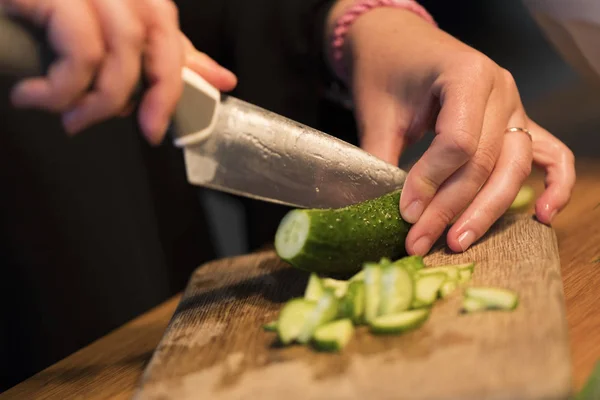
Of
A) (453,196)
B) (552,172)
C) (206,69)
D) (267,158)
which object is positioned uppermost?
(206,69)

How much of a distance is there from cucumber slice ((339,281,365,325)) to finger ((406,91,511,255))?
1.06 ft

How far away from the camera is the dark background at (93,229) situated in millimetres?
1860

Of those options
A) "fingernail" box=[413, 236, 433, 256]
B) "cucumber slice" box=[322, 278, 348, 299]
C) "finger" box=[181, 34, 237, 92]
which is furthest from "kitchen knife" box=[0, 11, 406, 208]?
"cucumber slice" box=[322, 278, 348, 299]

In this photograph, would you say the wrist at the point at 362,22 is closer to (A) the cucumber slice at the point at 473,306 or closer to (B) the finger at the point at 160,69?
(B) the finger at the point at 160,69

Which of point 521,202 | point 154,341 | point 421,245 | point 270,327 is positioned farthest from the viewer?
point 521,202

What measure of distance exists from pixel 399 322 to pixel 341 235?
0.31 m

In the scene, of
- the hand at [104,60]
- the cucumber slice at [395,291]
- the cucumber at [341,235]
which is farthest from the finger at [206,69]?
the cucumber slice at [395,291]

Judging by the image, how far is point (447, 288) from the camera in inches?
48.3

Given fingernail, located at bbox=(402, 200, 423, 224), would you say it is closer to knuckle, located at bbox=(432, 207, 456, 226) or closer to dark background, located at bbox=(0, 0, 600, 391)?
knuckle, located at bbox=(432, 207, 456, 226)

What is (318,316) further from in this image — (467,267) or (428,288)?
(467,267)

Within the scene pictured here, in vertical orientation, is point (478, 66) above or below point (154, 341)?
above

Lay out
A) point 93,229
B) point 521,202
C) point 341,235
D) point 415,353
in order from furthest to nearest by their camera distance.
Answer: point 93,229 → point 521,202 → point 341,235 → point 415,353

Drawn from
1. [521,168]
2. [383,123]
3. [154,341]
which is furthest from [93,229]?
[521,168]

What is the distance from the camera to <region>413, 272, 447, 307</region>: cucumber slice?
1.17 m
